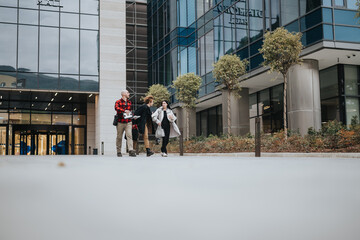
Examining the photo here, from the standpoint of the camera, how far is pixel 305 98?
20812 mm

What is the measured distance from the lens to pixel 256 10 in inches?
1000

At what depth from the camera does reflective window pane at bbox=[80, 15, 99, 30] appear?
32.4m

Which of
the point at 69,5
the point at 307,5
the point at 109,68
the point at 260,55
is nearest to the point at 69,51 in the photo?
the point at 109,68

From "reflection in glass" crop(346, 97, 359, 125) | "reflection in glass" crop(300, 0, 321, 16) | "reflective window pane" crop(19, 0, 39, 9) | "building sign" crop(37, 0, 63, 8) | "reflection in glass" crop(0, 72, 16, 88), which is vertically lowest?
"reflection in glass" crop(346, 97, 359, 125)

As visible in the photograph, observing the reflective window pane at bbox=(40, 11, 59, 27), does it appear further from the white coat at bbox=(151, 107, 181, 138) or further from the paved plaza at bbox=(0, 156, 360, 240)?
the paved plaza at bbox=(0, 156, 360, 240)

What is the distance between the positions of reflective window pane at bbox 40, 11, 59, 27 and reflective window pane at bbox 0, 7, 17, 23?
1846 mm

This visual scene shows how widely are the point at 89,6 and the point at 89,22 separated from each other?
124cm

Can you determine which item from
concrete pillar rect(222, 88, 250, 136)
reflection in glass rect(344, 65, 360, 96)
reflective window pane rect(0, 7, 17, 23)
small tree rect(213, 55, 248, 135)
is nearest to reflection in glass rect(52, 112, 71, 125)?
reflective window pane rect(0, 7, 17, 23)

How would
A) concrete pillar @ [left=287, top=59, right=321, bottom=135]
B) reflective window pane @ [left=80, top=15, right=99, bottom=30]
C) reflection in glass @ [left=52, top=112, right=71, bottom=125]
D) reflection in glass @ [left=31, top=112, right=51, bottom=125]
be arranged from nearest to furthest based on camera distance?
concrete pillar @ [left=287, top=59, right=321, bottom=135] → reflective window pane @ [left=80, top=15, right=99, bottom=30] → reflection in glass @ [left=31, top=112, right=51, bottom=125] → reflection in glass @ [left=52, top=112, right=71, bottom=125]

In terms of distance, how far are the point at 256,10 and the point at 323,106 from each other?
6.92 meters

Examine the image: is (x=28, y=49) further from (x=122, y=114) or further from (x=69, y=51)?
(x=122, y=114)

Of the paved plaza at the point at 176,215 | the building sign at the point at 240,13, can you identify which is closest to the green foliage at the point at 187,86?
the building sign at the point at 240,13

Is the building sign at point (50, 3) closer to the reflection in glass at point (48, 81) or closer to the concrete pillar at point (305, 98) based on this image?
the reflection in glass at point (48, 81)

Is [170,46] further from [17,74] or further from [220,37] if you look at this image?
[17,74]
